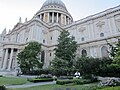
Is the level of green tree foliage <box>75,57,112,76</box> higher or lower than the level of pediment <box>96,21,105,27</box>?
lower

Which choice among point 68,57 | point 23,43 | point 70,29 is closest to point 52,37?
point 70,29

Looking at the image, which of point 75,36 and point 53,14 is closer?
point 75,36

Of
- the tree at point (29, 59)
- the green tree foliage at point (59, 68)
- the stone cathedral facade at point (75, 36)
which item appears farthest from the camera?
the stone cathedral facade at point (75, 36)

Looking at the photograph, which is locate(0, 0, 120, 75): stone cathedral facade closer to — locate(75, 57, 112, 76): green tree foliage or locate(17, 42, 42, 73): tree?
locate(17, 42, 42, 73): tree

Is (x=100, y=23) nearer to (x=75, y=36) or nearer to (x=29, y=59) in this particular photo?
(x=75, y=36)

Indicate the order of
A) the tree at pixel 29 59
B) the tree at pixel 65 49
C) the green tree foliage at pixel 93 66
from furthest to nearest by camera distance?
the tree at pixel 29 59
the tree at pixel 65 49
the green tree foliage at pixel 93 66

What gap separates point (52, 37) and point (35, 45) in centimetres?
1444

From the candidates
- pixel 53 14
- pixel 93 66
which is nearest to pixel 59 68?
pixel 93 66

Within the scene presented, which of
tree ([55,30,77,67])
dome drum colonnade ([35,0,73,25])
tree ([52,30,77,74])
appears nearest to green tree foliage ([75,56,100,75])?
tree ([52,30,77,74])

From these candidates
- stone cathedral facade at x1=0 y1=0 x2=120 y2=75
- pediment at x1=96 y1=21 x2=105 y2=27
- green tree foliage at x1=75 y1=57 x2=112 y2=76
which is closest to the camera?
green tree foliage at x1=75 y1=57 x2=112 y2=76

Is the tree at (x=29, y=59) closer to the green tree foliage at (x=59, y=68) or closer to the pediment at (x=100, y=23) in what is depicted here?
the green tree foliage at (x=59, y=68)

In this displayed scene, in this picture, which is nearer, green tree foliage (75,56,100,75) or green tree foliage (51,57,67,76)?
green tree foliage (75,56,100,75)

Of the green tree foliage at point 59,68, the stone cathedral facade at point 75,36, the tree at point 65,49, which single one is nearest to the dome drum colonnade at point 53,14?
the stone cathedral facade at point 75,36

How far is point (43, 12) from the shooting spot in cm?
5962
